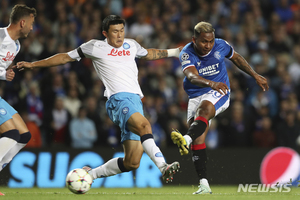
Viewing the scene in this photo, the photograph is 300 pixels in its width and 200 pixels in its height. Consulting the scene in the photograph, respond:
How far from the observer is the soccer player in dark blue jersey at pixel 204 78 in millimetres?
6707

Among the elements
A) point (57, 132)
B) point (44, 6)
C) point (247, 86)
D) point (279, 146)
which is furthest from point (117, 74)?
point (44, 6)

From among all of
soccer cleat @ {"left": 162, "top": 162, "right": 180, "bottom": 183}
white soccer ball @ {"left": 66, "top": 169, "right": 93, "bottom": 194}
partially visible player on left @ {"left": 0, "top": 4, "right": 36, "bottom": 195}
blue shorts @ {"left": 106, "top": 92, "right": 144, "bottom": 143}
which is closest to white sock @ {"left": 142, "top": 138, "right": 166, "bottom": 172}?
soccer cleat @ {"left": 162, "top": 162, "right": 180, "bottom": 183}

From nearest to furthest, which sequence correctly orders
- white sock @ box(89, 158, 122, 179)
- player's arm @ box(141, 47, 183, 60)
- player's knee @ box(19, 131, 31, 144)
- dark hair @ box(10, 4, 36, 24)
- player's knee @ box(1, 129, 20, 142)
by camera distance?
player's knee @ box(1, 129, 20, 142) < dark hair @ box(10, 4, 36, 24) < player's knee @ box(19, 131, 31, 144) < white sock @ box(89, 158, 122, 179) < player's arm @ box(141, 47, 183, 60)

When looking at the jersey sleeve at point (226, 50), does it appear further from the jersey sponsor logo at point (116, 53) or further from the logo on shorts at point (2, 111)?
the logo on shorts at point (2, 111)

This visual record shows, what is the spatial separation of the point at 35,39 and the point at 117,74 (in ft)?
20.3

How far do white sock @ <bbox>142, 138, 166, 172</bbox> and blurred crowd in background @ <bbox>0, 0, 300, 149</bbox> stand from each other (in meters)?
4.28

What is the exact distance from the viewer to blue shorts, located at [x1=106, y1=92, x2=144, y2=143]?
636cm

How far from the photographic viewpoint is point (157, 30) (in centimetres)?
1278

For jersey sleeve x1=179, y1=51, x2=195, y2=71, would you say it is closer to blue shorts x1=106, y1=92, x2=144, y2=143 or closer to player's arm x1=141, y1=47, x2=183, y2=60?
player's arm x1=141, y1=47, x2=183, y2=60

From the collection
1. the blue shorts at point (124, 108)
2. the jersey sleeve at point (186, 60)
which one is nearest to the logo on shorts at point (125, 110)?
the blue shorts at point (124, 108)

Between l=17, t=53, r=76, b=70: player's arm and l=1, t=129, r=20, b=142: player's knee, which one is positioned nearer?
l=1, t=129, r=20, b=142: player's knee

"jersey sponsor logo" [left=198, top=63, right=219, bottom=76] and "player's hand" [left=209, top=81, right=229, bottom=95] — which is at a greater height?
"jersey sponsor logo" [left=198, top=63, right=219, bottom=76]

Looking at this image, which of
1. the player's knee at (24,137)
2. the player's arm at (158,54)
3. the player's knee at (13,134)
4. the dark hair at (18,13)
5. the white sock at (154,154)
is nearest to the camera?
the white sock at (154,154)

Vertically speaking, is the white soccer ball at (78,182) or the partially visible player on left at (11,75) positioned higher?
the partially visible player on left at (11,75)
